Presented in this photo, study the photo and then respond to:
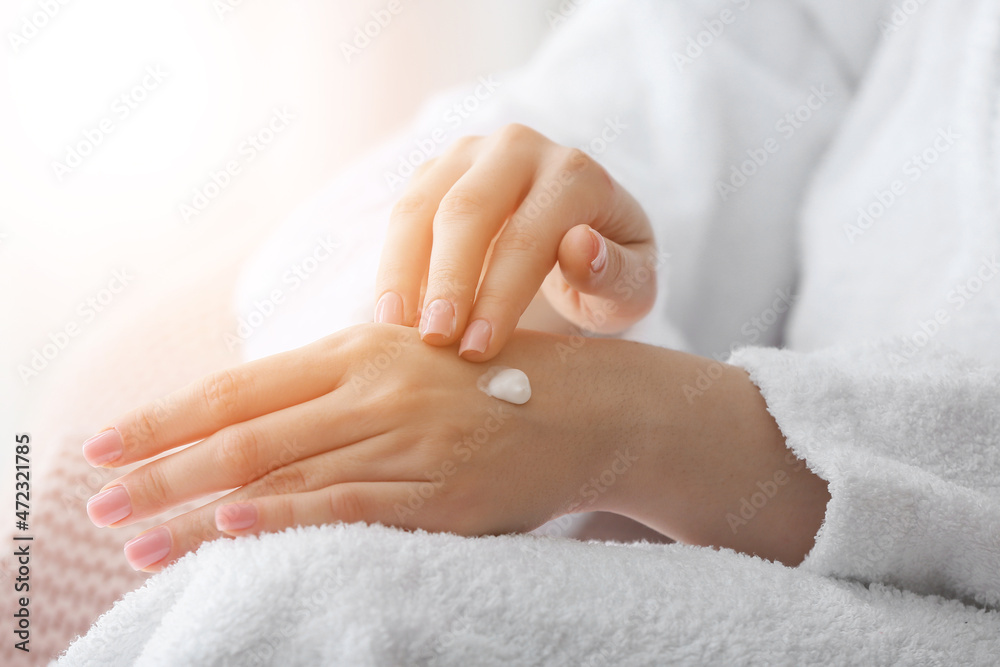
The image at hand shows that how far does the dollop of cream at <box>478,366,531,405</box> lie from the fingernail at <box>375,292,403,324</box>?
0.10 m

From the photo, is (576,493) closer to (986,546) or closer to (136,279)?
(986,546)

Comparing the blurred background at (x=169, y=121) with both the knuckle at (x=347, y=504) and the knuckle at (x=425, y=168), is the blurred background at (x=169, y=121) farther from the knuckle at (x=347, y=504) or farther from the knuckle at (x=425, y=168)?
the knuckle at (x=347, y=504)

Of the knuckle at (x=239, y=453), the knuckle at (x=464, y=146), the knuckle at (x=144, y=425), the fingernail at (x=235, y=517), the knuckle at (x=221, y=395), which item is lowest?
the fingernail at (x=235, y=517)

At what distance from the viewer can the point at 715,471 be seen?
25.2 inches

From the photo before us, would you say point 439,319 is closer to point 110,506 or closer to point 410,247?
point 410,247

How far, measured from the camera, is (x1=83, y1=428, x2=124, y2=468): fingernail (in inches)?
20.9

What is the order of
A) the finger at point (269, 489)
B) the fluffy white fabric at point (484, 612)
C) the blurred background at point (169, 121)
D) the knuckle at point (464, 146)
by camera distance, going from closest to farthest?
the fluffy white fabric at point (484, 612)
the finger at point (269, 489)
the knuckle at point (464, 146)
the blurred background at point (169, 121)

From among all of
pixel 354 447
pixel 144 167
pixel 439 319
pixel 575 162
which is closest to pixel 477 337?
pixel 439 319

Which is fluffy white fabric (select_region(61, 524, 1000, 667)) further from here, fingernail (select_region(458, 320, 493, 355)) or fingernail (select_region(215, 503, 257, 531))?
fingernail (select_region(458, 320, 493, 355))

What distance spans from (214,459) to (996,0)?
1066mm

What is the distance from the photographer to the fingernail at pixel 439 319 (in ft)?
1.91

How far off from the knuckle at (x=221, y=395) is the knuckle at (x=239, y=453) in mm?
27

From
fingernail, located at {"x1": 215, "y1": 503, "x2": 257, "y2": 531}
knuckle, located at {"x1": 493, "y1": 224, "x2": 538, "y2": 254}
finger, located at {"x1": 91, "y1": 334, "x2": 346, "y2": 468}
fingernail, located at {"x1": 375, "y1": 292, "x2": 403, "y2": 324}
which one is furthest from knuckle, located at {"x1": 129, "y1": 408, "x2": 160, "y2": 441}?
knuckle, located at {"x1": 493, "y1": 224, "x2": 538, "y2": 254}

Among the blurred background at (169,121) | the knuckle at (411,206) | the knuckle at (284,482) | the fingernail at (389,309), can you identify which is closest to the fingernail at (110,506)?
the knuckle at (284,482)
